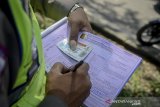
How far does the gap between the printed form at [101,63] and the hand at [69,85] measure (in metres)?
0.10

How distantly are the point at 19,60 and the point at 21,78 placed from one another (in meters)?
0.11

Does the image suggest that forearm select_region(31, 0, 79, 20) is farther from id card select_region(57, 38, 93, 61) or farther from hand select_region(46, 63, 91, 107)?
hand select_region(46, 63, 91, 107)

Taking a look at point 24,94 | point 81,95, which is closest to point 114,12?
point 81,95

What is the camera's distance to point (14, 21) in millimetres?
839

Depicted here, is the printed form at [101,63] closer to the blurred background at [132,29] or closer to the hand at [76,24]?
the hand at [76,24]

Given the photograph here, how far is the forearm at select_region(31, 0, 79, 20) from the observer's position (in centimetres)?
176

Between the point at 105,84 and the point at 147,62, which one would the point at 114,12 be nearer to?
→ the point at 147,62

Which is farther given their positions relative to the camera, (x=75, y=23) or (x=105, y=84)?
(x=75, y=23)

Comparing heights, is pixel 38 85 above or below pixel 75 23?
above

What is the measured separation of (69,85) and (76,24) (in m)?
0.44

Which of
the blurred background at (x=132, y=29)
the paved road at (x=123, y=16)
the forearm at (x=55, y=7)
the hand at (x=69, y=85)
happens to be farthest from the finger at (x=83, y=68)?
the paved road at (x=123, y=16)

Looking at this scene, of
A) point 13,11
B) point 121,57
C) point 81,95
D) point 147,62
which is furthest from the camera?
point 147,62

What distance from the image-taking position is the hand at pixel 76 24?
1.63 meters

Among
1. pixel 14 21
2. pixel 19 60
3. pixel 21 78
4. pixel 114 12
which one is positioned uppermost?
pixel 14 21
